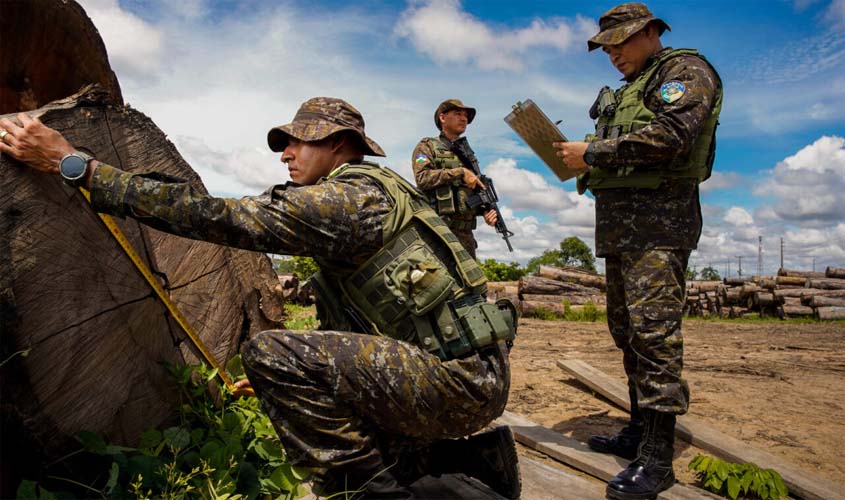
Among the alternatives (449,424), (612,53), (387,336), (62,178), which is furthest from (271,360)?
(612,53)

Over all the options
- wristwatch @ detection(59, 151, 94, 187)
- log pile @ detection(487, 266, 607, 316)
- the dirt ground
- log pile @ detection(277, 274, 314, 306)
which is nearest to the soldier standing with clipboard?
the dirt ground

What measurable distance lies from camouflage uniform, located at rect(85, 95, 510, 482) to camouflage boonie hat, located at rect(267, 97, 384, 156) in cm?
27

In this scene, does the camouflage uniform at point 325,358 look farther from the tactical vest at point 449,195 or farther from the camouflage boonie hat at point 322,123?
the tactical vest at point 449,195

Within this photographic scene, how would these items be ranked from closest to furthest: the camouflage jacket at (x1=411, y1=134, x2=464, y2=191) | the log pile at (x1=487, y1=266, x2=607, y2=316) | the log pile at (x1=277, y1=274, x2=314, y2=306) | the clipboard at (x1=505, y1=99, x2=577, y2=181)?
the clipboard at (x1=505, y1=99, x2=577, y2=181) < the camouflage jacket at (x1=411, y1=134, x2=464, y2=191) < the log pile at (x1=487, y1=266, x2=607, y2=316) < the log pile at (x1=277, y1=274, x2=314, y2=306)

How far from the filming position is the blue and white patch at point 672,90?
2717mm

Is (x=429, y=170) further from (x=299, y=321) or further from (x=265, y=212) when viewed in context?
(x=265, y=212)

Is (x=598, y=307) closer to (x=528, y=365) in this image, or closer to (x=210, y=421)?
(x=528, y=365)

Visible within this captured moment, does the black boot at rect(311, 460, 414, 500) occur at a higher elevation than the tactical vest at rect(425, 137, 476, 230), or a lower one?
lower

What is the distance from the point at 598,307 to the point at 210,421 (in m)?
9.64

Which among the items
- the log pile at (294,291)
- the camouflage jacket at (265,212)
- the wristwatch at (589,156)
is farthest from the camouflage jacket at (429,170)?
the log pile at (294,291)

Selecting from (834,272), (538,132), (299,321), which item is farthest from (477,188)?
(834,272)

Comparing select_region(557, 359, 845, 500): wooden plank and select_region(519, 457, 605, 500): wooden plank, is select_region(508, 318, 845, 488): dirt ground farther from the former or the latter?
select_region(519, 457, 605, 500): wooden plank

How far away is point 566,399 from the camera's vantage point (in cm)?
450

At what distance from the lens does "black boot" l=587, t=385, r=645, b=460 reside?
125 inches
